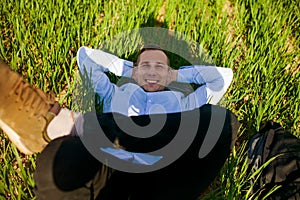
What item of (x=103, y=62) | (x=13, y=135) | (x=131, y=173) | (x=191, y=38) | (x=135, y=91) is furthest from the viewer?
(x=191, y=38)

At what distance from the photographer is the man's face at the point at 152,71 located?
1.69m

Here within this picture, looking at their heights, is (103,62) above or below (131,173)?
above

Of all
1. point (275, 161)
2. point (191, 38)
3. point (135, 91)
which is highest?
point (191, 38)

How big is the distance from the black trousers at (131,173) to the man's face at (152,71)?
1.81 ft

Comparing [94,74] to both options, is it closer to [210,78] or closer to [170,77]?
[170,77]

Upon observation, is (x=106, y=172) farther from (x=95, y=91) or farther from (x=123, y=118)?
(x=95, y=91)

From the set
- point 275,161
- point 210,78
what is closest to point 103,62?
point 210,78

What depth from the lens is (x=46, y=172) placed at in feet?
2.94

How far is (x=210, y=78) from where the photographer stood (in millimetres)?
1784

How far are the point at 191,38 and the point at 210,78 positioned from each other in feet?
1.26

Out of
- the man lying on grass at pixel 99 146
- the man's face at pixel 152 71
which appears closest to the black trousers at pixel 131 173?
the man lying on grass at pixel 99 146

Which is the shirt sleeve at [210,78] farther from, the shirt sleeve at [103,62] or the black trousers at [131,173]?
the black trousers at [131,173]

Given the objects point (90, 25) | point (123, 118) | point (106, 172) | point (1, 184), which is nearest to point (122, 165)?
point (106, 172)

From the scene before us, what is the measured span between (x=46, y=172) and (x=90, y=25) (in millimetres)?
1218
